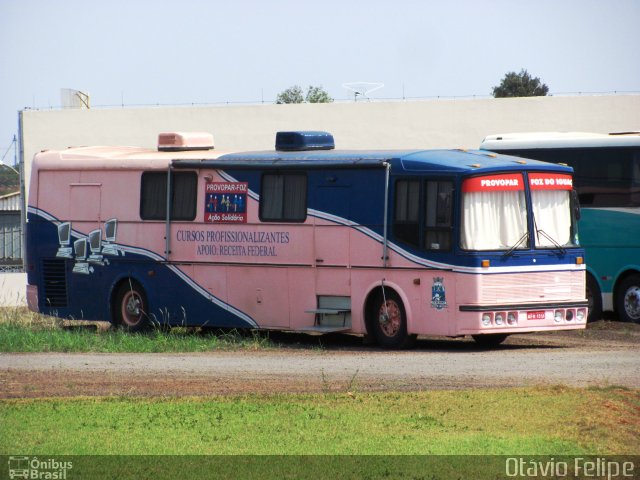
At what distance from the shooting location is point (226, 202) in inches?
885

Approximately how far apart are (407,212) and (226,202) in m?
3.93

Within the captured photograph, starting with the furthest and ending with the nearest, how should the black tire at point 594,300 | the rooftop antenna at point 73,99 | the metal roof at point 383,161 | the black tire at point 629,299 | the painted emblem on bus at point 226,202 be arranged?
the rooftop antenna at point 73,99
the black tire at point 594,300
the black tire at point 629,299
the painted emblem on bus at point 226,202
the metal roof at point 383,161

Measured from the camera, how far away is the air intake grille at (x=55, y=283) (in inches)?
973

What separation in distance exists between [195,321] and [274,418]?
34.6 feet

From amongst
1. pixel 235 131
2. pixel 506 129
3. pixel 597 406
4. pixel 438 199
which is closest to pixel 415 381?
pixel 597 406

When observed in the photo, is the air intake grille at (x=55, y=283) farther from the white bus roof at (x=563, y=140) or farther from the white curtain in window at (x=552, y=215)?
the white curtain in window at (x=552, y=215)

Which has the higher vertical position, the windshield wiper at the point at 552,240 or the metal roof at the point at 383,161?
the metal roof at the point at 383,161

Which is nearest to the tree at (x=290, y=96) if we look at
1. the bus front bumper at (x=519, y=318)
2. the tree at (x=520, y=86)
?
the tree at (x=520, y=86)

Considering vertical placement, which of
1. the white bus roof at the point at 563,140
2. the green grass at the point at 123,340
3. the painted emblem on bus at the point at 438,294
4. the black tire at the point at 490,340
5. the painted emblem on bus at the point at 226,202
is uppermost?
the white bus roof at the point at 563,140

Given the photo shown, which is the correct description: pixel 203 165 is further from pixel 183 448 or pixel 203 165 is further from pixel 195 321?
pixel 183 448

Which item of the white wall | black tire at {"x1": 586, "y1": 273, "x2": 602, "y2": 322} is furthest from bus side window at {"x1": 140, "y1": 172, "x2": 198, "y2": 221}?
the white wall

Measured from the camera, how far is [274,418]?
1251 cm

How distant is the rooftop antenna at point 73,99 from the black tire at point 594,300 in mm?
35400

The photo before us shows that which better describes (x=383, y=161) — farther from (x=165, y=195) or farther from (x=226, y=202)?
(x=165, y=195)
